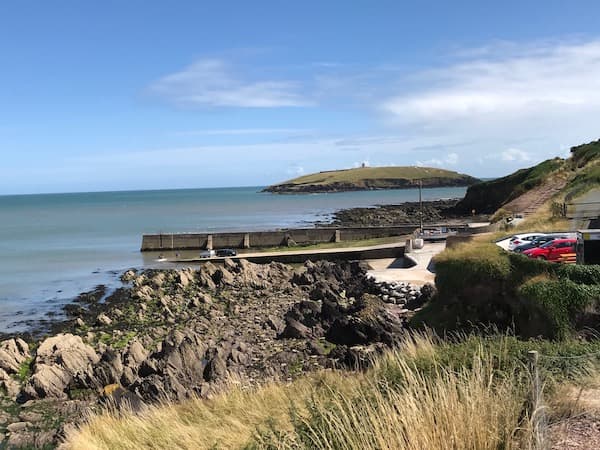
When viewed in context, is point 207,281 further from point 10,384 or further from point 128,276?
point 10,384

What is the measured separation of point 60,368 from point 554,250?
57.2 feet

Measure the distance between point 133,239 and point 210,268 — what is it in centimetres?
3504

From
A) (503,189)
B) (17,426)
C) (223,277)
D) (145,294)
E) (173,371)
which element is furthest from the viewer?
(503,189)

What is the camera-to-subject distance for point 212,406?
891 cm

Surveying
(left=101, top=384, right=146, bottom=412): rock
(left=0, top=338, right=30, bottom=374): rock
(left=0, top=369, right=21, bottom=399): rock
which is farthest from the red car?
(left=0, top=338, right=30, bottom=374): rock

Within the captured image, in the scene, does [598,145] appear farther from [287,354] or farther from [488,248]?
[287,354]

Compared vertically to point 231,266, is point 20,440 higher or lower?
lower

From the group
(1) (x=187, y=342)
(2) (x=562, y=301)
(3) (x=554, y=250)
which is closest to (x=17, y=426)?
(1) (x=187, y=342)

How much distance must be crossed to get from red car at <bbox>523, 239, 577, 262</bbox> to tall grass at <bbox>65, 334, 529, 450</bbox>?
1406cm

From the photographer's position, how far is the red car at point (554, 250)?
21.7 meters

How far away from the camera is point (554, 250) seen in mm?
21859

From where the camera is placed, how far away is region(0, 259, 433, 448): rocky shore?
14516 millimetres

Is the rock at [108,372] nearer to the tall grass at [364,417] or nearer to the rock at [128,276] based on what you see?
the tall grass at [364,417]

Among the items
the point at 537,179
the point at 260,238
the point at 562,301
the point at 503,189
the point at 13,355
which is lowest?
the point at 13,355
